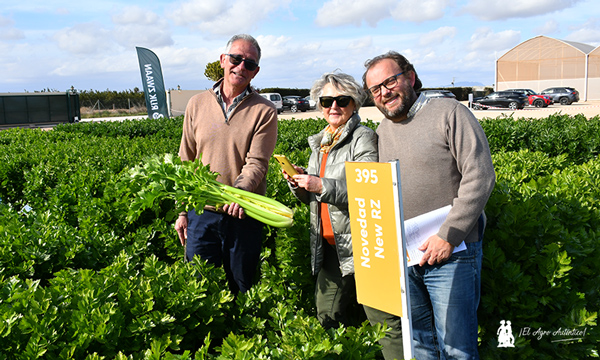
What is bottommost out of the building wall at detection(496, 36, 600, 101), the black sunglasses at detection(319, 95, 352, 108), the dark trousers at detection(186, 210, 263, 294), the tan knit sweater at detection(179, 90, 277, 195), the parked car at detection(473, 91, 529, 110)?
the dark trousers at detection(186, 210, 263, 294)

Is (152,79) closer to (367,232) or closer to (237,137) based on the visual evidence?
(237,137)

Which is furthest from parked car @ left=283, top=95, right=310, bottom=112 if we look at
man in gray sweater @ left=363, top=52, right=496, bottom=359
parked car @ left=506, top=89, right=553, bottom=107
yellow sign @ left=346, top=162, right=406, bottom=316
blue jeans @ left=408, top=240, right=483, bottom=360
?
yellow sign @ left=346, top=162, right=406, bottom=316

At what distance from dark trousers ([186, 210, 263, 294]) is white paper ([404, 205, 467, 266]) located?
122 cm

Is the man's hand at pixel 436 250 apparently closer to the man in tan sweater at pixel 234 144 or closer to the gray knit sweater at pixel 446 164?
the gray knit sweater at pixel 446 164

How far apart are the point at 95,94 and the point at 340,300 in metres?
52.9

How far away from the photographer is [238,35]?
127 inches

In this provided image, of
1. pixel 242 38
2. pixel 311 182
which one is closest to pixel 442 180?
pixel 311 182

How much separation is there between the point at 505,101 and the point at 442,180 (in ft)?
122

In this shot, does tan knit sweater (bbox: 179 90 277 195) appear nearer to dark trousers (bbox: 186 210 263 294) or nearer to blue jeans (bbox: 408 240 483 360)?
dark trousers (bbox: 186 210 263 294)

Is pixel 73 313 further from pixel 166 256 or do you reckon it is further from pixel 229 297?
pixel 166 256

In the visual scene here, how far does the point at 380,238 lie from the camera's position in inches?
93.9

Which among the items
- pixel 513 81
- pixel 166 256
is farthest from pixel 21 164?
pixel 513 81

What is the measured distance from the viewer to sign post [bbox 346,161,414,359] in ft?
7.47

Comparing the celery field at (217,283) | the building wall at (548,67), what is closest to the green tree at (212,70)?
the building wall at (548,67)
